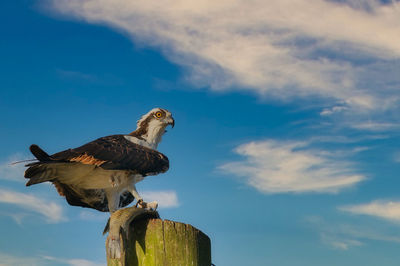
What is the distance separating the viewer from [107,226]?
243 inches

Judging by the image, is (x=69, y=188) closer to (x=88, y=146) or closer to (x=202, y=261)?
(x=88, y=146)

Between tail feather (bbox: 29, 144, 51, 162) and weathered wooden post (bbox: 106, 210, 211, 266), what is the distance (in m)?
1.84

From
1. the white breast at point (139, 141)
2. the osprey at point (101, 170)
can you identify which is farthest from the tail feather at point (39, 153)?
the white breast at point (139, 141)

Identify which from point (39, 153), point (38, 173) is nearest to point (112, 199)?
point (38, 173)

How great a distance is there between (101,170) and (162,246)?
2262 mm

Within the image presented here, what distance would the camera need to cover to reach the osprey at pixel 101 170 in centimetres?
677

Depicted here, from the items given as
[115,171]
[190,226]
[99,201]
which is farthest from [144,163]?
[190,226]

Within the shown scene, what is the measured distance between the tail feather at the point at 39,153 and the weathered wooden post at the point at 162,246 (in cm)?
184

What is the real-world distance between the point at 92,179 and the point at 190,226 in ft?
7.86

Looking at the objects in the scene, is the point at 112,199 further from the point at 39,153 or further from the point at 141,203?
the point at 39,153

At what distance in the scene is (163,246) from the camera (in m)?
5.35

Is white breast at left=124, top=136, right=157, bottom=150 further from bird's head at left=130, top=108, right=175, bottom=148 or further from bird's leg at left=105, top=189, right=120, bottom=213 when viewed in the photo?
bird's leg at left=105, top=189, right=120, bottom=213

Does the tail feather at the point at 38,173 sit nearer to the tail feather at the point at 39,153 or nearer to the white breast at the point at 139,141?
the tail feather at the point at 39,153

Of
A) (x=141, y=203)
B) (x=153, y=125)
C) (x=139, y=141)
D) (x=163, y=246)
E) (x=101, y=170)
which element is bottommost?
(x=163, y=246)
